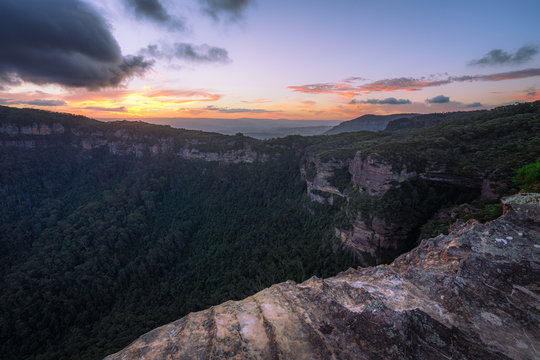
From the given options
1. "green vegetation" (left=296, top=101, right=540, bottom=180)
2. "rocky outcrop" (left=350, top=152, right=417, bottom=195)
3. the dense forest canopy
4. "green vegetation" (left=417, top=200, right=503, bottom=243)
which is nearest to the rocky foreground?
"green vegetation" (left=417, top=200, right=503, bottom=243)

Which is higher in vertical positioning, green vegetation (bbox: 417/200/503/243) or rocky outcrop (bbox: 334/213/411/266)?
green vegetation (bbox: 417/200/503/243)

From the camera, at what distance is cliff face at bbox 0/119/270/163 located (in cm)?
7169

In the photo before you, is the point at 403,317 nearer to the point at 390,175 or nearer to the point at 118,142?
the point at 390,175

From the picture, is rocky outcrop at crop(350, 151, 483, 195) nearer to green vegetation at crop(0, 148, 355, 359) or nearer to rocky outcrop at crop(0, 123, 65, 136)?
green vegetation at crop(0, 148, 355, 359)

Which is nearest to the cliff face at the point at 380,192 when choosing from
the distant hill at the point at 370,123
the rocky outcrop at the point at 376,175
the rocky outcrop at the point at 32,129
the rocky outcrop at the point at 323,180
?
the rocky outcrop at the point at 376,175

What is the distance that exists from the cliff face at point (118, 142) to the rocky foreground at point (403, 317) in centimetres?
→ 6326

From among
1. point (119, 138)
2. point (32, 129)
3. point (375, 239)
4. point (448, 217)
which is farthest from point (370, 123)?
point (32, 129)

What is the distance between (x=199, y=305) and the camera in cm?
2953

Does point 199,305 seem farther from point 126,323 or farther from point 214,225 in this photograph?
point 214,225

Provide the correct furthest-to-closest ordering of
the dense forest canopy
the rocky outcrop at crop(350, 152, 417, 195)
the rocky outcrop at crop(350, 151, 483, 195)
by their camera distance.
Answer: the rocky outcrop at crop(350, 152, 417, 195)
the dense forest canopy
the rocky outcrop at crop(350, 151, 483, 195)

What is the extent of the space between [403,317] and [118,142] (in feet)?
347

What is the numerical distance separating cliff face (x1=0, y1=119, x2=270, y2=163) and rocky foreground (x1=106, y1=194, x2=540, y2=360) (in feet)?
208

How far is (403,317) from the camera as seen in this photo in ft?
16.4

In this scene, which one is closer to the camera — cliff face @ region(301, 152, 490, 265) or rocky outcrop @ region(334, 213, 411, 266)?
cliff face @ region(301, 152, 490, 265)
